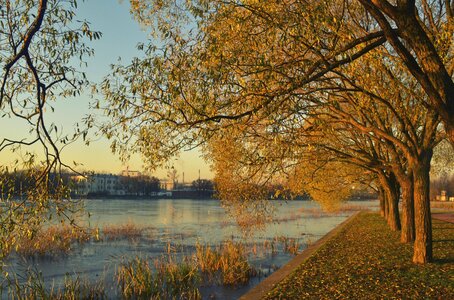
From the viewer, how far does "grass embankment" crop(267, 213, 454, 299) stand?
33.7 feet

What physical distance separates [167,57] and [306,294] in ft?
21.4

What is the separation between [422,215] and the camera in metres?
14.2

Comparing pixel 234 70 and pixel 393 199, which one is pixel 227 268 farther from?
pixel 393 199

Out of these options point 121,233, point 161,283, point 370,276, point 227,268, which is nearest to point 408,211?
point 370,276

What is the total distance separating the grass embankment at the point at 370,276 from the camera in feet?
33.7

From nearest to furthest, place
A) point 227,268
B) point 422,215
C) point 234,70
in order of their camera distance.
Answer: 1. point 234,70
2. point 422,215
3. point 227,268

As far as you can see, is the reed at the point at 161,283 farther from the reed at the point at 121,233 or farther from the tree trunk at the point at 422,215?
the reed at the point at 121,233

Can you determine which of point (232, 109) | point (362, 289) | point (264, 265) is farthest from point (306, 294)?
point (264, 265)

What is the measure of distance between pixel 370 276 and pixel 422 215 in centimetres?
350

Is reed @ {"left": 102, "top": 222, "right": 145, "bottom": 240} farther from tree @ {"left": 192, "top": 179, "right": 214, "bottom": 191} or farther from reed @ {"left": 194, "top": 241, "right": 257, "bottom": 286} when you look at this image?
tree @ {"left": 192, "top": 179, "right": 214, "bottom": 191}

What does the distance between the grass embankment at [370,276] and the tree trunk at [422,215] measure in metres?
0.42

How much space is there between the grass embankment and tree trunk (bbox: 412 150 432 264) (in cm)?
42

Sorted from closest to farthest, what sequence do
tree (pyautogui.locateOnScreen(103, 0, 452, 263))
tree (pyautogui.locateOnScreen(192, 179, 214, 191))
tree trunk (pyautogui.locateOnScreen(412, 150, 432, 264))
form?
tree (pyautogui.locateOnScreen(103, 0, 452, 263)) < tree trunk (pyautogui.locateOnScreen(412, 150, 432, 264)) < tree (pyautogui.locateOnScreen(192, 179, 214, 191))

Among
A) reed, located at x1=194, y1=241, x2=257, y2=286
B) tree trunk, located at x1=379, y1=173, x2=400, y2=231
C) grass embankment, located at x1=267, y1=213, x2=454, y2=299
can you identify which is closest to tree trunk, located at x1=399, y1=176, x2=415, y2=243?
grass embankment, located at x1=267, y1=213, x2=454, y2=299
